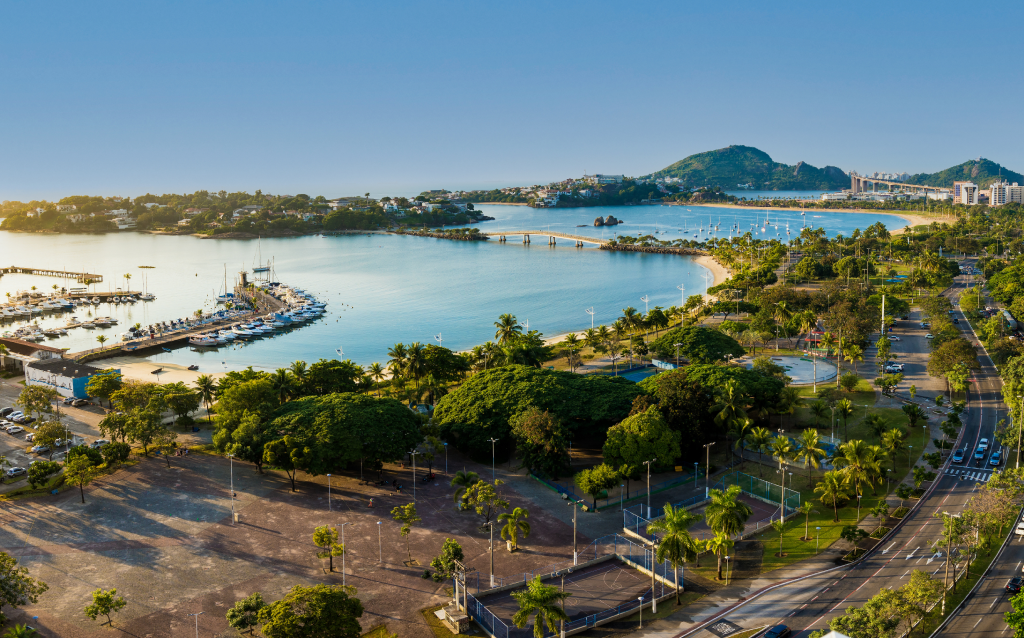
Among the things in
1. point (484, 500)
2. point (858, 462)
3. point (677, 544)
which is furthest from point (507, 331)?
point (677, 544)

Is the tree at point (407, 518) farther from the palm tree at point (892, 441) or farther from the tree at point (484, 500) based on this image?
the palm tree at point (892, 441)

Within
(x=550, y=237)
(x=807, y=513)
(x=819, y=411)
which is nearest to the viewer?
(x=807, y=513)

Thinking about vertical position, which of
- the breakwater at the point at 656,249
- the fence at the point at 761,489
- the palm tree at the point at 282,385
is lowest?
the fence at the point at 761,489

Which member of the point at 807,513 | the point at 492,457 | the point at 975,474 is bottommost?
the point at 807,513

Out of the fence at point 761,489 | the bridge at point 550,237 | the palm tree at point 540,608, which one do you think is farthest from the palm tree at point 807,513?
the bridge at point 550,237

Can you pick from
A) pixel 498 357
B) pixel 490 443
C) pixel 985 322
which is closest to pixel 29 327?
pixel 498 357

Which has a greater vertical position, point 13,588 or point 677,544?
point 677,544

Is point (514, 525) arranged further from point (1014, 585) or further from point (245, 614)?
point (1014, 585)
